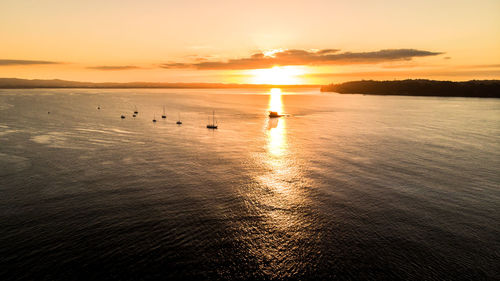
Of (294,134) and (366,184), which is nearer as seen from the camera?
(366,184)

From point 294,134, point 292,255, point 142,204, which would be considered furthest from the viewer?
point 294,134

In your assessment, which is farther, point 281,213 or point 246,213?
point 281,213

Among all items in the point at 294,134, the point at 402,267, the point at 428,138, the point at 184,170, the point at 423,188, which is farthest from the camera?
the point at 294,134

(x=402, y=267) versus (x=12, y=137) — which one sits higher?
(x=12, y=137)

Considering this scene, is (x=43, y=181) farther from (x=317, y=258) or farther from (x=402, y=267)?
(x=402, y=267)

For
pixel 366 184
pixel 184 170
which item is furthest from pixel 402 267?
pixel 184 170

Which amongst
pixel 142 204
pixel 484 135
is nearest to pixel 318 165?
pixel 142 204

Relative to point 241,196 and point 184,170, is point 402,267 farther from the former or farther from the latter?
point 184,170

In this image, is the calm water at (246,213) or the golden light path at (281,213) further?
the golden light path at (281,213)

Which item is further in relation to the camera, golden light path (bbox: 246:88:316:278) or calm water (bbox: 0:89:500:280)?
golden light path (bbox: 246:88:316:278)

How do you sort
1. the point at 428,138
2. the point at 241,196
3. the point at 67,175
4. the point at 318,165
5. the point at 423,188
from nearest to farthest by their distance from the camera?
the point at 241,196 < the point at 423,188 < the point at 67,175 < the point at 318,165 < the point at 428,138
